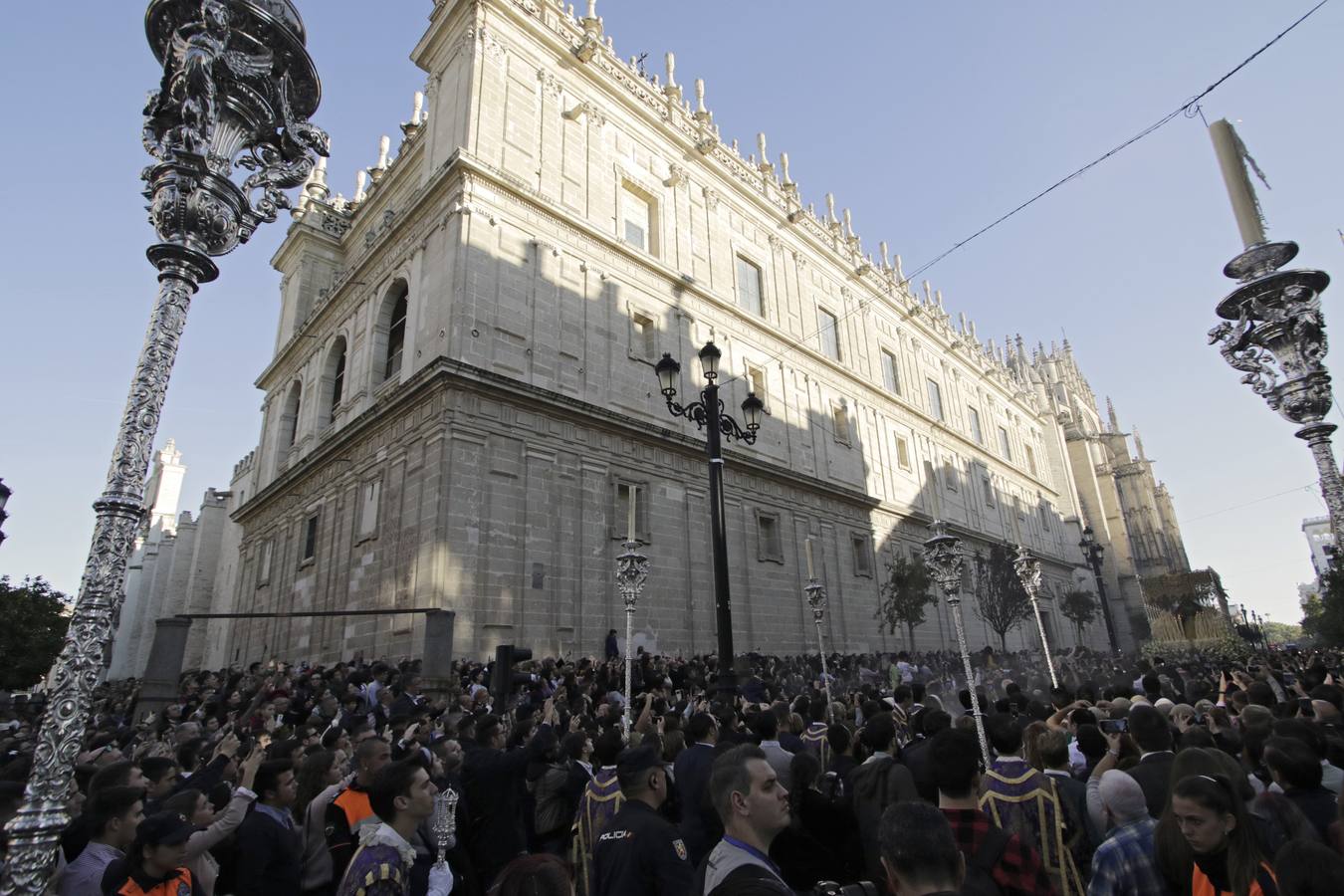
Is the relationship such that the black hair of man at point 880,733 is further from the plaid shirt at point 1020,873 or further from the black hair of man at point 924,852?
the black hair of man at point 924,852

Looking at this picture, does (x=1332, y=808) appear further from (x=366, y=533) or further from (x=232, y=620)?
(x=232, y=620)

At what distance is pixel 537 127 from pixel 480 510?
11950 millimetres

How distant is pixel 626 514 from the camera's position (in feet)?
62.0

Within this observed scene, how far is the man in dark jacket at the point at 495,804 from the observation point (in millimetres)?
4719

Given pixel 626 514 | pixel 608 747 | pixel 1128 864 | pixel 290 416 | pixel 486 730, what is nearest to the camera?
pixel 1128 864

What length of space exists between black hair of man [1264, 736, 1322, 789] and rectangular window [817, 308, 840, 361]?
89.1ft

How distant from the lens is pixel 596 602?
56.6ft

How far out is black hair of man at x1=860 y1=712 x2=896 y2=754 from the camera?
4.54 m

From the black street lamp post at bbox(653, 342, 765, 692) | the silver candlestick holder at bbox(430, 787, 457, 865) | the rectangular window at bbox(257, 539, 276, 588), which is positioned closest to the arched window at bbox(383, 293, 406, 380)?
the rectangular window at bbox(257, 539, 276, 588)

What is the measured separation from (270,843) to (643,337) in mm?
19289

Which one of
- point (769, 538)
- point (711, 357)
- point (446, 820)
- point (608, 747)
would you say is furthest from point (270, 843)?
point (769, 538)

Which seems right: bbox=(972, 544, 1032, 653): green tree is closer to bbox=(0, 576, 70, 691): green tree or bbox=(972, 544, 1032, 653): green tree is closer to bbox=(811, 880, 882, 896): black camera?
bbox=(811, 880, 882, 896): black camera

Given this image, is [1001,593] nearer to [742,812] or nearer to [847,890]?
[847,890]

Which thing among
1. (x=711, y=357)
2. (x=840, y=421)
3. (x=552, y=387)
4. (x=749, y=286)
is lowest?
(x=711, y=357)
